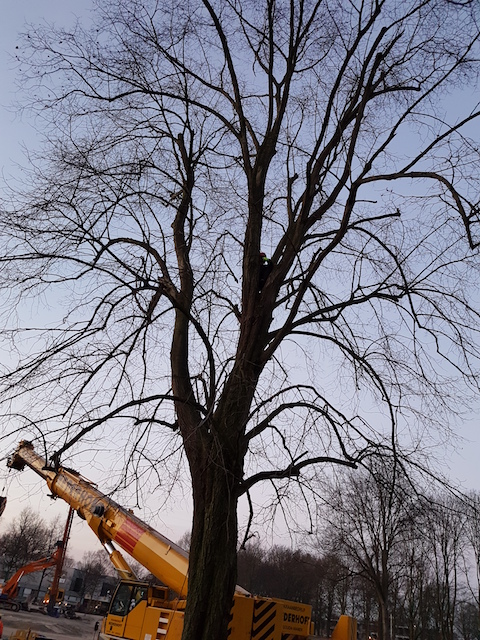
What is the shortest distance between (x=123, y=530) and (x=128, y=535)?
22cm

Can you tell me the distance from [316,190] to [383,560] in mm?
19586

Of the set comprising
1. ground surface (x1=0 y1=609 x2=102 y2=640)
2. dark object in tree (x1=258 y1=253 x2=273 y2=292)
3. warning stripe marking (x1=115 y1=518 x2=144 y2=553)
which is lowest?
ground surface (x1=0 y1=609 x2=102 y2=640)

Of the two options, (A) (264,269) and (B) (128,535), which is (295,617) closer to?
(B) (128,535)

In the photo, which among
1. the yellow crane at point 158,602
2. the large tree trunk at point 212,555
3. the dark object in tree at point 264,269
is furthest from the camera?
the yellow crane at point 158,602

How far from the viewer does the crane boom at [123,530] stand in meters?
8.64

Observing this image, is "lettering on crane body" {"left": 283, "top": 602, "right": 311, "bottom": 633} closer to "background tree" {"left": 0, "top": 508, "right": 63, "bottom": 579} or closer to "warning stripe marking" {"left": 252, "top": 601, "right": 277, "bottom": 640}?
"warning stripe marking" {"left": 252, "top": 601, "right": 277, "bottom": 640}

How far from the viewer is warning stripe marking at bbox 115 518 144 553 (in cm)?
955

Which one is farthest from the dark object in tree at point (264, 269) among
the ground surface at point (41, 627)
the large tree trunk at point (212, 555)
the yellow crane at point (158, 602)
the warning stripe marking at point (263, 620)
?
the ground surface at point (41, 627)

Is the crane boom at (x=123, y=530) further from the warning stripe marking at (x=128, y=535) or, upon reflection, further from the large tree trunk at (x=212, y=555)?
the large tree trunk at (x=212, y=555)

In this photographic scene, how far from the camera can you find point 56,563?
20625mm

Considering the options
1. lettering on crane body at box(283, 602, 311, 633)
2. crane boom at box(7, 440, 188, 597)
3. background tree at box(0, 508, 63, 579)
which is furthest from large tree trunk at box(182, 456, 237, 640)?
background tree at box(0, 508, 63, 579)

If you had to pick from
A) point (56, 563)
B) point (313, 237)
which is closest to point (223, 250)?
point (313, 237)

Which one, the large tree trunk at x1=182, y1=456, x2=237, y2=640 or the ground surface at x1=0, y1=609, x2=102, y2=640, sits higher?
the large tree trunk at x1=182, y1=456, x2=237, y2=640

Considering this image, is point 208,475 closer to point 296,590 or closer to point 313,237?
point 313,237
